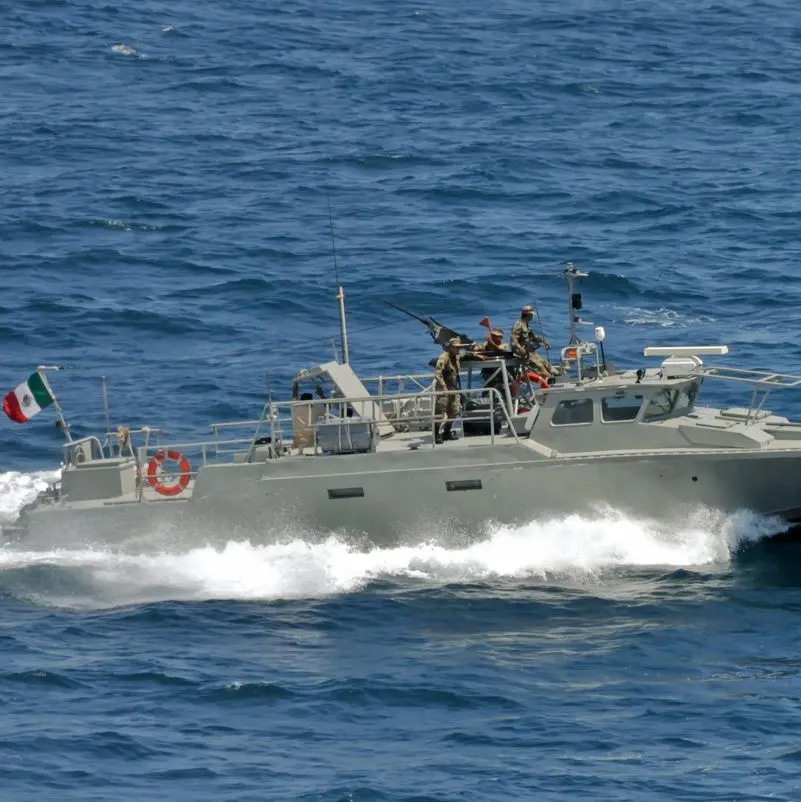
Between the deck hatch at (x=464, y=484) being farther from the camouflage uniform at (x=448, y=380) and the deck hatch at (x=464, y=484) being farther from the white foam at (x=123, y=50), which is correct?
the white foam at (x=123, y=50)

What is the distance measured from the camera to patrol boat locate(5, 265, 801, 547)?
91.6ft

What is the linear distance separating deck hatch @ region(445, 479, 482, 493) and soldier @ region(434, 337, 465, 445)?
91cm

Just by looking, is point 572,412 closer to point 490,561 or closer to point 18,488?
point 490,561

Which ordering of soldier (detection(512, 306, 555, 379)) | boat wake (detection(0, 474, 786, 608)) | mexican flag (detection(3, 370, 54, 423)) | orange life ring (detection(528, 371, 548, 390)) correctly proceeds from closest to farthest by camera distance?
boat wake (detection(0, 474, 786, 608))
orange life ring (detection(528, 371, 548, 390))
soldier (detection(512, 306, 555, 379))
mexican flag (detection(3, 370, 54, 423))

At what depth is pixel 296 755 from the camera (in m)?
21.5

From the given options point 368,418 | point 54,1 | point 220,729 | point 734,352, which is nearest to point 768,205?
point 734,352

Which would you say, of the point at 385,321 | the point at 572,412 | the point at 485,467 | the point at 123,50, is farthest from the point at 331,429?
the point at 123,50

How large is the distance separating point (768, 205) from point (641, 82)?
56.1 ft

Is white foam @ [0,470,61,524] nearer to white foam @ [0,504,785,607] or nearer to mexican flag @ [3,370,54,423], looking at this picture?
mexican flag @ [3,370,54,423]

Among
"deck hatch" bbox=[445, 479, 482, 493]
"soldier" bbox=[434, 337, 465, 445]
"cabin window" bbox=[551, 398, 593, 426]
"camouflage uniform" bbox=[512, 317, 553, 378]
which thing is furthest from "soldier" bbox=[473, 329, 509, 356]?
"deck hatch" bbox=[445, 479, 482, 493]

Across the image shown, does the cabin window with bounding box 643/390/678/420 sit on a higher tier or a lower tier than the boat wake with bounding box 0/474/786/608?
higher

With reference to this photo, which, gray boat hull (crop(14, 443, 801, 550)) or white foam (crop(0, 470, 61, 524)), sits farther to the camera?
white foam (crop(0, 470, 61, 524))

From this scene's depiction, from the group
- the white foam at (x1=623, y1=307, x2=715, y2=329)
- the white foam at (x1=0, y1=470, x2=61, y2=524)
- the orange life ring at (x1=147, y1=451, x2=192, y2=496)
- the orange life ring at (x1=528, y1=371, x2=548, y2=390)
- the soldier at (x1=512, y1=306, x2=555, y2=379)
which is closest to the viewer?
the orange life ring at (x1=528, y1=371, x2=548, y2=390)

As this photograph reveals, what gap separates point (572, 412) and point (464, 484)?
2113 millimetres
